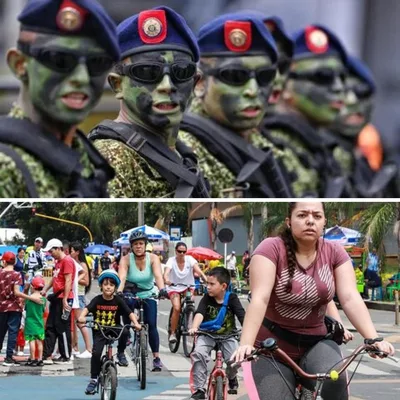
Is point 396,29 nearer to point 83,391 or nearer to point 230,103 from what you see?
point 230,103

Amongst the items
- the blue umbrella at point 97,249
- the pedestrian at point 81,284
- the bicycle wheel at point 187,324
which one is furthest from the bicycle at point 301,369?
the bicycle wheel at point 187,324

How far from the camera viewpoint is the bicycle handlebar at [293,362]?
3930 mm

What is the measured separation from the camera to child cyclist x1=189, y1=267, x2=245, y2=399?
278 inches

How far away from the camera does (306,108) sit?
4652 mm

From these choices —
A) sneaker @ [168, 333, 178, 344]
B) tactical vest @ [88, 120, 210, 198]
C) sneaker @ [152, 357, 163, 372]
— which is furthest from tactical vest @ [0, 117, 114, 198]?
sneaker @ [168, 333, 178, 344]

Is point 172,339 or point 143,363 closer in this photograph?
point 143,363

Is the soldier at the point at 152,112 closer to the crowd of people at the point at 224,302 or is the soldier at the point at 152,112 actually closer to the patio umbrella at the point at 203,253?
the crowd of people at the point at 224,302

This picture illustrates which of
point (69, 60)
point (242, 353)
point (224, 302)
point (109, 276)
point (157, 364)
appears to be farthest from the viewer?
point (157, 364)

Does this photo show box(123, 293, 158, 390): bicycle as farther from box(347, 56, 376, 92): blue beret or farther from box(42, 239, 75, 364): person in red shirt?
box(347, 56, 376, 92): blue beret

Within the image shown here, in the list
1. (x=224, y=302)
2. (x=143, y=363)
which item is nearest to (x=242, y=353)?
(x=224, y=302)

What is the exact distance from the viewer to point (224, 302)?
7141mm

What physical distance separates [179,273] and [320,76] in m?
3.22

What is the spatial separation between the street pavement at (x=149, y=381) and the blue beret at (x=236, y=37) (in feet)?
9.40

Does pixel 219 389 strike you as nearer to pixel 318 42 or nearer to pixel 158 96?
pixel 158 96
